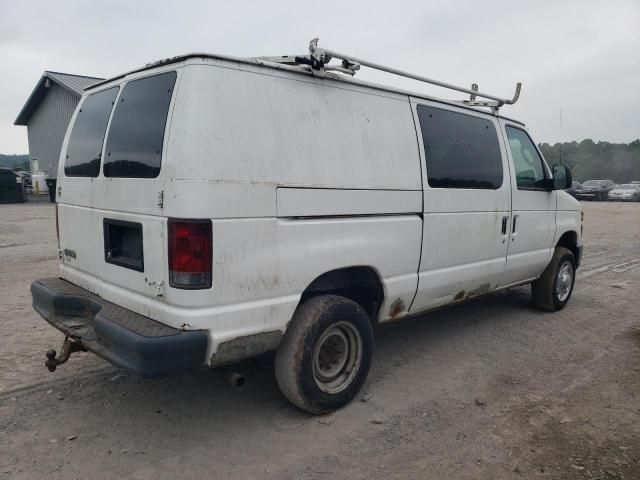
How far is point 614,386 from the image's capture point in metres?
3.95

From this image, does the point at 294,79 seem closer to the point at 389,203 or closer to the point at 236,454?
the point at 389,203

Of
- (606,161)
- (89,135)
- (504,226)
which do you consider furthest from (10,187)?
(606,161)

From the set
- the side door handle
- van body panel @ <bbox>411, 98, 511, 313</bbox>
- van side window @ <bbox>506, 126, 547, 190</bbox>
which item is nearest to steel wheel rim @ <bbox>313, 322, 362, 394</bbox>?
van body panel @ <bbox>411, 98, 511, 313</bbox>

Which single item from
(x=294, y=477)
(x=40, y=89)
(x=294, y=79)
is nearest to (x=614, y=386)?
(x=294, y=477)

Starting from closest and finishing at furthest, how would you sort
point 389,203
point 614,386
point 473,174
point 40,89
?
point 389,203, point 614,386, point 473,174, point 40,89

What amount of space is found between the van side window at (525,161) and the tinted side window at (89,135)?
3.78m

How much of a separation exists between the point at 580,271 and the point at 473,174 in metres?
5.50

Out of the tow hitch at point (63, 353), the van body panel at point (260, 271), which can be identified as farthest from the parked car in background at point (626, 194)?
the tow hitch at point (63, 353)

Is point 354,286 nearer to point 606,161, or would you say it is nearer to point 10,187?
point 10,187

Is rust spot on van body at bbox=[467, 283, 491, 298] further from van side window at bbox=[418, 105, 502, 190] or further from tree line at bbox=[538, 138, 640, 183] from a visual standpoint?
tree line at bbox=[538, 138, 640, 183]

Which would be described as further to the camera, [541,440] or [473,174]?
[473,174]

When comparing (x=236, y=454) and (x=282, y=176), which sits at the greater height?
(x=282, y=176)

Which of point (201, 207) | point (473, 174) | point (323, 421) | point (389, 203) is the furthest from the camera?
point (473, 174)

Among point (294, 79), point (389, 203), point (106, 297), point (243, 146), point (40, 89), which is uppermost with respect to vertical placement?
point (40, 89)
